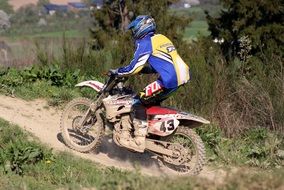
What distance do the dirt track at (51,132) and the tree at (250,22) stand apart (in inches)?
387

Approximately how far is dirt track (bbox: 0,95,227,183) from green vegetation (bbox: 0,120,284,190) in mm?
410

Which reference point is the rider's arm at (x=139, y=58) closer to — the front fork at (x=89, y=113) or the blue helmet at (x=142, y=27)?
the blue helmet at (x=142, y=27)

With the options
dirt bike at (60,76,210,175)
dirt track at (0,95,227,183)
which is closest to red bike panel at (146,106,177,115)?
dirt bike at (60,76,210,175)

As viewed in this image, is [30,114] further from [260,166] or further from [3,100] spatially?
[260,166]

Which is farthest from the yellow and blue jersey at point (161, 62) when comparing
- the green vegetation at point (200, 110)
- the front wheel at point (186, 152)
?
the green vegetation at point (200, 110)

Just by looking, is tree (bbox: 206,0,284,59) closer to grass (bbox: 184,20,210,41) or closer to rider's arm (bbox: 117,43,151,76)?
grass (bbox: 184,20,210,41)

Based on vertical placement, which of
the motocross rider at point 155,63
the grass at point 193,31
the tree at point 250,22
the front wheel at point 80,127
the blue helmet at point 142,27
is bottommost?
the grass at point 193,31

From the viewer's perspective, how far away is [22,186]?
20.0 ft

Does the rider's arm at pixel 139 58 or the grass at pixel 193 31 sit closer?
the rider's arm at pixel 139 58

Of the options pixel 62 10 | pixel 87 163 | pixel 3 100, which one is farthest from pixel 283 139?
pixel 62 10

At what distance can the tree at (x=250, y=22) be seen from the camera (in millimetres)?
19031

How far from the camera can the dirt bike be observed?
294 inches

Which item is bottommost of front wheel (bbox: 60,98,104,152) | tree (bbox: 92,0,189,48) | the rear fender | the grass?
the grass

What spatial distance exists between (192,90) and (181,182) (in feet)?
16.9
